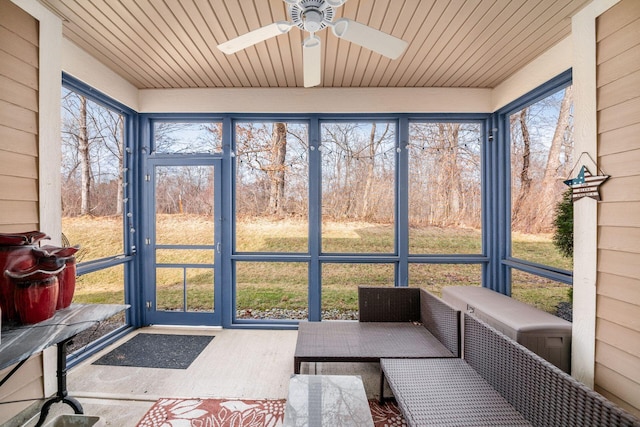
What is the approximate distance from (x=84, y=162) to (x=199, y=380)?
2.34 metres

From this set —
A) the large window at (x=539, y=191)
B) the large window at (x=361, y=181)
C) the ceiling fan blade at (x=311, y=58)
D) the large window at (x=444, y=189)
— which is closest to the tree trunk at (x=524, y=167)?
the large window at (x=539, y=191)

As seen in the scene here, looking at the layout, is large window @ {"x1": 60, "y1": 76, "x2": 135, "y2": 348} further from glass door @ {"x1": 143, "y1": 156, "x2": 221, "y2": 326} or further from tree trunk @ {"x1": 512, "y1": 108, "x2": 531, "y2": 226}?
tree trunk @ {"x1": 512, "y1": 108, "x2": 531, "y2": 226}

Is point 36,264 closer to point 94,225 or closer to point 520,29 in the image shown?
point 94,225

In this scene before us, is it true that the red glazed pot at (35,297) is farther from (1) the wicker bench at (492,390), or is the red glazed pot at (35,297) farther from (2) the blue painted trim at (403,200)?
A: (2) the blue painted trim at (403,200)

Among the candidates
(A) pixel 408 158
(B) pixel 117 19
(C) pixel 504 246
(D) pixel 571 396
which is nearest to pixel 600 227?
(D) pixel 571 396

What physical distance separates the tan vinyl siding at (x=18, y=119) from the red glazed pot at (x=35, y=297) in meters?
0.60

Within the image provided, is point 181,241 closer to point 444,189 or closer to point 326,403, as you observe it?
point 326,403

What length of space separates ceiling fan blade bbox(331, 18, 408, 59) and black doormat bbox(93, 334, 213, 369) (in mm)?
2943

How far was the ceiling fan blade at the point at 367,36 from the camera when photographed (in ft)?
5.07

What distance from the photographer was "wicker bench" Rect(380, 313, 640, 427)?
1166 millimetres

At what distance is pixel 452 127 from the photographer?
3.38 meters

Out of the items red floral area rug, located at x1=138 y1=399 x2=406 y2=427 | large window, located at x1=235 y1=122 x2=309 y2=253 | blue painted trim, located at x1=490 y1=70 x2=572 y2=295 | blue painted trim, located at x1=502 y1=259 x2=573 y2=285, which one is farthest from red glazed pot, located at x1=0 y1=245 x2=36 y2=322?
blue painted trim, located at x1=490 y1=70 x2=572 y2=295

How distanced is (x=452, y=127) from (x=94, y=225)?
4.14 meters

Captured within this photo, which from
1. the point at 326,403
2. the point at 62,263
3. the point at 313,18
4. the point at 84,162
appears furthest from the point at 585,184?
the point at 84,162
